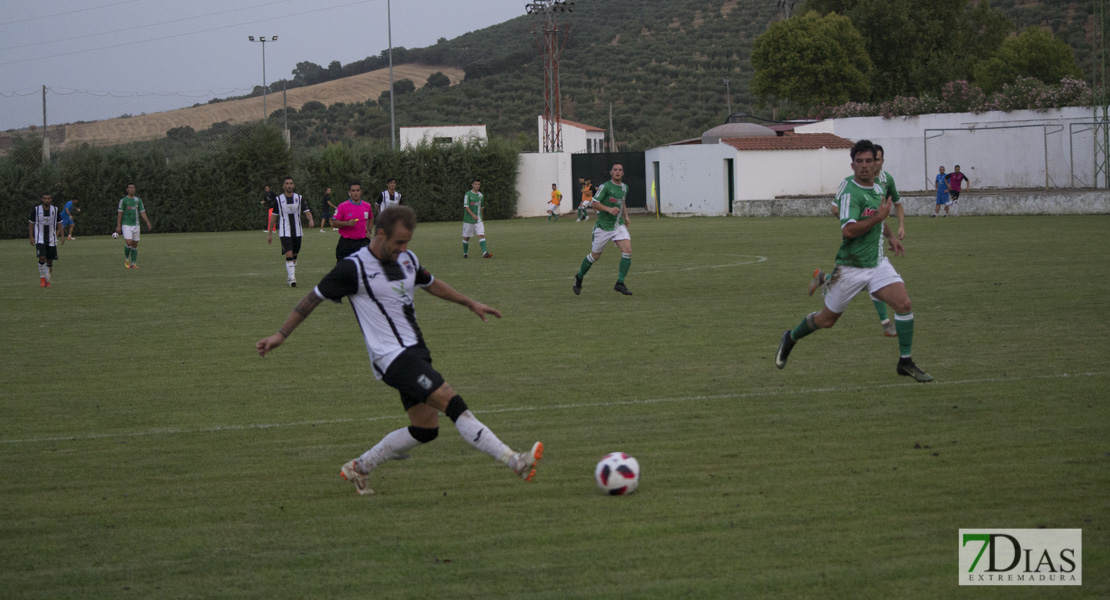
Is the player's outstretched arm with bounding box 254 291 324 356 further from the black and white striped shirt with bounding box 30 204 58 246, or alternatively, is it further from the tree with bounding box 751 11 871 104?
the tree with bounding box 751 11 871 104

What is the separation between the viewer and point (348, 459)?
727 cm

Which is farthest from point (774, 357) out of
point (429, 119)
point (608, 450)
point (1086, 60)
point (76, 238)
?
point (429, 119)

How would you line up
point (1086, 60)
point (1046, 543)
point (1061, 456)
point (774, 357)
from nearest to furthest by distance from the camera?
point (1046, 543)
point (1061, 456)
point (774, 357)
point (1086, 60)

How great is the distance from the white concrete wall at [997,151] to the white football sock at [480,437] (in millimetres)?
40958

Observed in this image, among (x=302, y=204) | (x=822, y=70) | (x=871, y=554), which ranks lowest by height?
(x=871, y=554)

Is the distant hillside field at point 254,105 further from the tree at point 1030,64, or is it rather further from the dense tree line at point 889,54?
the tree at point 1030,64

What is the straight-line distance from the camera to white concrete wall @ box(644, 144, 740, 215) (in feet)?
156

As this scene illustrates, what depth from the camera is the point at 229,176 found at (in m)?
52.2

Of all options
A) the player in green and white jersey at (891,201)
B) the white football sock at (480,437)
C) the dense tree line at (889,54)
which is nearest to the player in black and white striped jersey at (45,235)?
the player in green and white jersey at (891,201)

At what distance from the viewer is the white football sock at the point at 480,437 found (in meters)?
6.13

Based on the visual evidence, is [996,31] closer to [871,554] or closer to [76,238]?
[76,238]

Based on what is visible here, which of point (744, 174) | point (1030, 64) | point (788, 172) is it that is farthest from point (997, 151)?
point (1030, 64)

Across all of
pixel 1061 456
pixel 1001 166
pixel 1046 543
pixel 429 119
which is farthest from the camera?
pixel 429 119

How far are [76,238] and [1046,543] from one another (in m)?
48.9
